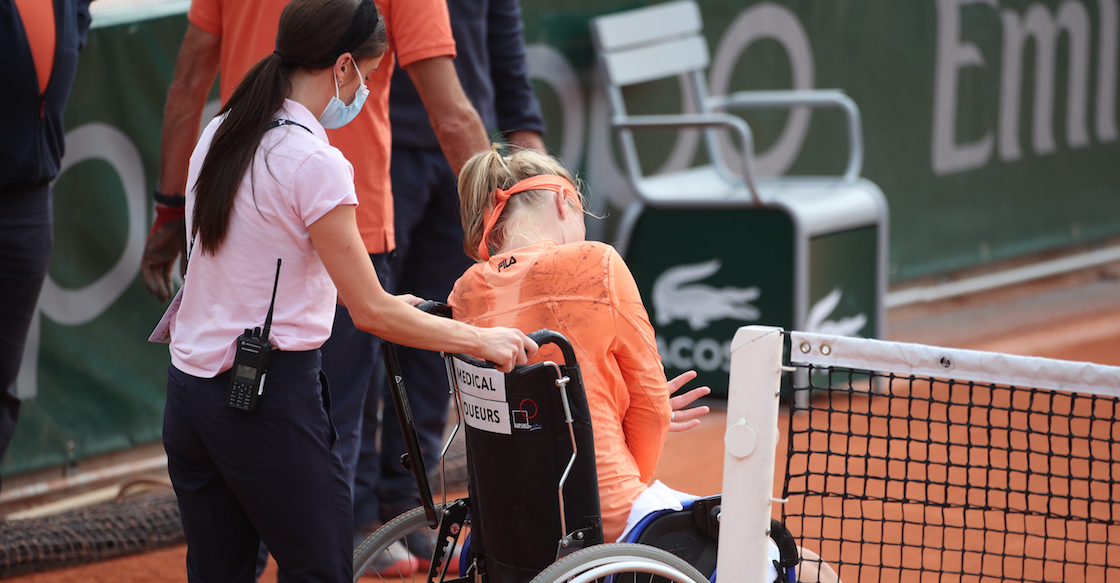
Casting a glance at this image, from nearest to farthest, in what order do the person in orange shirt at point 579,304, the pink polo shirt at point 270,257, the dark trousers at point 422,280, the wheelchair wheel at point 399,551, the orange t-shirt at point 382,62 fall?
the pink polo shirt at point 270,257 < the person in orange shirt at point 579,304 < the wheelchair wheel at point 399,551 < the orange t-shirt at point 382,62 < the dark trousers at point 422,280

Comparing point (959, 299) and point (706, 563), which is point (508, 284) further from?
point (959, 299)

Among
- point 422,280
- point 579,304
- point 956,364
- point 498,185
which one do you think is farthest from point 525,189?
point 422,280

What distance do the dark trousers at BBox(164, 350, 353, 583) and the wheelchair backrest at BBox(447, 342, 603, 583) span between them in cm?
24

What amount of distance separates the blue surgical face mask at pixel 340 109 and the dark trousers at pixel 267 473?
0.39 meters

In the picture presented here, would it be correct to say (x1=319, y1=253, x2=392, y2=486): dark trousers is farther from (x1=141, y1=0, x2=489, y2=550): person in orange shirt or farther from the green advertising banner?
the green advertising banner

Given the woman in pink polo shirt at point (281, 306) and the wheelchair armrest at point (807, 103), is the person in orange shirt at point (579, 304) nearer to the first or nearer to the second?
the woman in pink polo shirt at point (281, 306)

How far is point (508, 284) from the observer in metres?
2.03

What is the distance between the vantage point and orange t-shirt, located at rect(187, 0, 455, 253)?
2475 millimetres

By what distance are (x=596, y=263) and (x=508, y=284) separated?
159 millimetres

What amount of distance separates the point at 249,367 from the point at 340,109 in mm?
470

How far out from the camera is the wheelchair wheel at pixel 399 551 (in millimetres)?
2213

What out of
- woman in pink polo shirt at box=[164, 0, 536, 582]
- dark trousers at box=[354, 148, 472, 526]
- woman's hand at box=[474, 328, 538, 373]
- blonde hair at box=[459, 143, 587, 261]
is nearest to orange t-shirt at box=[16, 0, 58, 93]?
dark trousers at box=[354, 148, 472, 526]

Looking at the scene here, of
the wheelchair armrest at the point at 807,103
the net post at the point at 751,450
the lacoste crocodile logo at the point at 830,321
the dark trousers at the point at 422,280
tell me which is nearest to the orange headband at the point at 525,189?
the net post at the point at 751,450

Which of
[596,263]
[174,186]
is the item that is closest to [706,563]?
[596,263]
